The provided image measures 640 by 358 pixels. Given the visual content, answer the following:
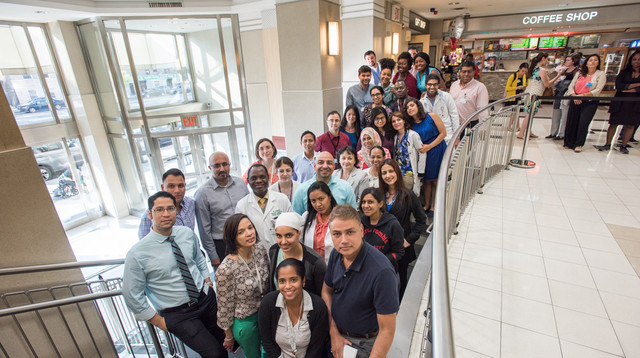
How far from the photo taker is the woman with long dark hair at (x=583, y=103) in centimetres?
562

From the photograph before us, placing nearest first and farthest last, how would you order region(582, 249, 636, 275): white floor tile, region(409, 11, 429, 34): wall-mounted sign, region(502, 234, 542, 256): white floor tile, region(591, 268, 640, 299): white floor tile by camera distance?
region(591, 268, 640, 299): white floor tile, region(582, 249, 636, 275): white floor tile, region(502, 234, 542, 256): white floor tile, region(409, 11, 429, 34): wall-mounted sign

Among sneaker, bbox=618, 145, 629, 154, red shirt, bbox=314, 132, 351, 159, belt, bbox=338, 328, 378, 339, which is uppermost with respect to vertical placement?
red shirt, bbox=314, 132, 351, 159

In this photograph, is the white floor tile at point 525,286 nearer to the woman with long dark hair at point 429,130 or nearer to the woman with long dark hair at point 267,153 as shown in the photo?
the woman with long dark hair at point 429,130

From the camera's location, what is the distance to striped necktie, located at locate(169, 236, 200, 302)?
243 cm

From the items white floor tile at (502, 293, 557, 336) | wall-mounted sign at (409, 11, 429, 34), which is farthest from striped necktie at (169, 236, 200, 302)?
wall-mounted sign at (409, 11, 429, 34)

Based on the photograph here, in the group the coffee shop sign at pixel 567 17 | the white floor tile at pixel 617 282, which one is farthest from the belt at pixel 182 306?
the coffee shop sign at pixel 567 17

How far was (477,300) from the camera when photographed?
253cm

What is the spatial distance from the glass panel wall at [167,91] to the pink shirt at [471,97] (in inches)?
279

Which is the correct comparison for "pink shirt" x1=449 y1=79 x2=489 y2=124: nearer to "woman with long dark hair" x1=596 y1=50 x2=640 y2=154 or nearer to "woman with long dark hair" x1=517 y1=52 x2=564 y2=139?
"woman with long dark hair" x1=517 y1=52 x2=564 y2=139

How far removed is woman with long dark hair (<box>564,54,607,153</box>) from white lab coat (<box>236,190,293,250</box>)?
19.4 ft

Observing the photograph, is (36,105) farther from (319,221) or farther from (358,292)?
(358,292)

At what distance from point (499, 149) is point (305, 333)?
4.58 m

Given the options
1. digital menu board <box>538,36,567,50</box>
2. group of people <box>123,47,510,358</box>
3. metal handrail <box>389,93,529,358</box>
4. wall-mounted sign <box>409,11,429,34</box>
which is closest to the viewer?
metal handrail <box>389,93,529,358</box>

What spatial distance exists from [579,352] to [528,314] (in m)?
0.36
